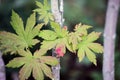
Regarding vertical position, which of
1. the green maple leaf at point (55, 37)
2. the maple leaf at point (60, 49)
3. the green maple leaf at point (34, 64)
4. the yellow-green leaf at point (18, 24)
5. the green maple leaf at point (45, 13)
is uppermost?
the green maple leaf at point (45, 13)

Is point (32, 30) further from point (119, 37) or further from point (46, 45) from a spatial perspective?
Result: point (119, 37)

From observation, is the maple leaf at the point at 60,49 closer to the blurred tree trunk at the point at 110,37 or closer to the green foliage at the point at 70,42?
the green foliage at the point at 70,42

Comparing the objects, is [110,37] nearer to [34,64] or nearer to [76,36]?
[76,36]

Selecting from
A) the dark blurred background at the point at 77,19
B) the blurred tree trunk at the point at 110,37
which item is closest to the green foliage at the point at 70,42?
the blurred tree trunk at the point at 110,37

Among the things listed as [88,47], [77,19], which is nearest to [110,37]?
[88,47]

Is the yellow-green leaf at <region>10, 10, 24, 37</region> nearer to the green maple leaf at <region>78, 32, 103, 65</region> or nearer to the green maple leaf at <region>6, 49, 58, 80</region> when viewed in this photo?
the green maple leaf at <region>6, 49, 58, 80</region>

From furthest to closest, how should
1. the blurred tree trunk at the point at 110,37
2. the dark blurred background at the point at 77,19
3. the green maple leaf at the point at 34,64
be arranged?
the dark blurred background at the point at 77,19 < the blurred tree trunk at the point at 110,37 < the green maple leaf at the point at 34,64

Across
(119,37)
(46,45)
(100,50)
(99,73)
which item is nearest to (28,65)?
(46,45)

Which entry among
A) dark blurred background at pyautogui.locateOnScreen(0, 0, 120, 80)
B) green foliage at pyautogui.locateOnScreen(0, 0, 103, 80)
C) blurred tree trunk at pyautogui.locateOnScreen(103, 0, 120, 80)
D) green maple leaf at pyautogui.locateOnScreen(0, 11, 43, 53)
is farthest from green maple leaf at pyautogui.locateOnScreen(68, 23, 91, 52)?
dark blurred background at pyautogui.locateOnScreen(0, 0, 120, 80)
